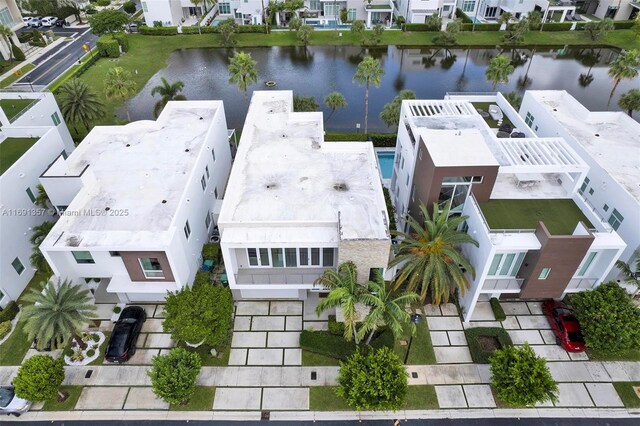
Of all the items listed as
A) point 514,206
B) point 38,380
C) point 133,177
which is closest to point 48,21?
point 133,177

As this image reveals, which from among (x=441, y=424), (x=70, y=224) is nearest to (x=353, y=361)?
(x=441, y=424)

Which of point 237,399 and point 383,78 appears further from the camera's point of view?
point 383,78

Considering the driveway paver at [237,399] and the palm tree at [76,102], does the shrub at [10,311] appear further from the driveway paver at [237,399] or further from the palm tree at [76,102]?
the palm tree at [76,102]

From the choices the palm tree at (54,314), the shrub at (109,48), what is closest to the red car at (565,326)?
the palm tree at (54,314)

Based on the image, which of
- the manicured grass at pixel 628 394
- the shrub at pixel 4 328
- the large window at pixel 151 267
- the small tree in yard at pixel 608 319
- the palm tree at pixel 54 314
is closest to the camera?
the palm tree at pixel 54 314

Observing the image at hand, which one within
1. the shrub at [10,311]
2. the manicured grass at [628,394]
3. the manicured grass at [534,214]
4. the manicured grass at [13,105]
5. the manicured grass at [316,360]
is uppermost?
the manicured grass at [13,105]

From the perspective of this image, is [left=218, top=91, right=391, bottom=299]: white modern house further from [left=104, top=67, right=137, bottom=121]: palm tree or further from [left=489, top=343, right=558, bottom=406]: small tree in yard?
[left=104, top=67, right=137, bottom=121]: palm tree

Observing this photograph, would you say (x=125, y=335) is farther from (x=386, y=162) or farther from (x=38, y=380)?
(x=386, y=162)
